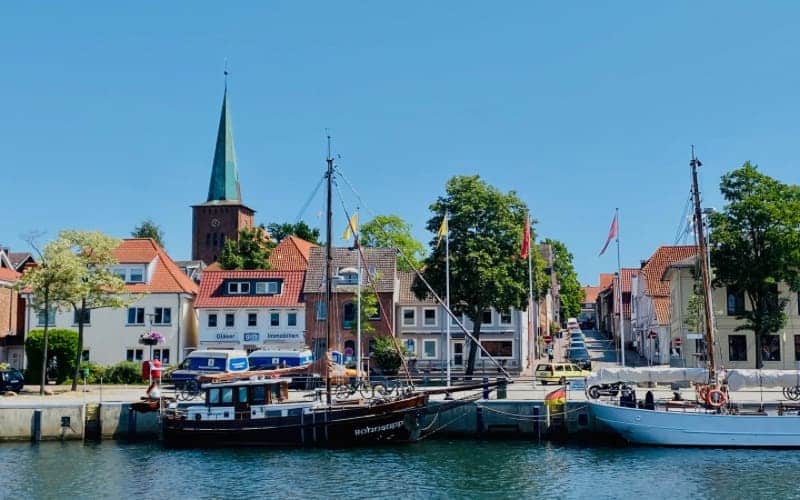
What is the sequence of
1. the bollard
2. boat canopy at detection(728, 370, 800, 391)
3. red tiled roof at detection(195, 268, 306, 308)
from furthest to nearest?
red tiled roof at detection(195, 268, 306, 308)
the bollard
boat canopy at detection(728, 370, 800, 391)

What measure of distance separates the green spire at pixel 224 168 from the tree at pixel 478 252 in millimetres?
78328

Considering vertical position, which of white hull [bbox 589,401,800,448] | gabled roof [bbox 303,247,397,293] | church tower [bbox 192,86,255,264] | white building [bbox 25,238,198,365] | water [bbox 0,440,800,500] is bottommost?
water [bbox 0,440,800,500]

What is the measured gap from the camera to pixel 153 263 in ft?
244

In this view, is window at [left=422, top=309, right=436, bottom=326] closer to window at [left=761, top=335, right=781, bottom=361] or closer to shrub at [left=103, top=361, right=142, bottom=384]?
shrub at [left=103, top=361, right=142, bottom=384]

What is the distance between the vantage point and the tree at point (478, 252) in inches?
2484

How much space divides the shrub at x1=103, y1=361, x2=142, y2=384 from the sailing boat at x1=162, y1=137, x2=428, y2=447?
63.3 feet

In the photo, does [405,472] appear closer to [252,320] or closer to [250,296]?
[252,320]

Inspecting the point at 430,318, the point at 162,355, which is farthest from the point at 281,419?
the point at 430,318

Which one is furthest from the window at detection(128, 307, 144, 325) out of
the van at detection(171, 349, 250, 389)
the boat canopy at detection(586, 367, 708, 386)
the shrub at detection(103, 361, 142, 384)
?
the boat canopy at detection(586, 367, 708, 386)

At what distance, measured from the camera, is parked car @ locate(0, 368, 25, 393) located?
55.6 meters

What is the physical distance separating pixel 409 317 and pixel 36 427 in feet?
120

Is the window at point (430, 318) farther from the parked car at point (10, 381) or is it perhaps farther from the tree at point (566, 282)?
the tree at point (566, 282)

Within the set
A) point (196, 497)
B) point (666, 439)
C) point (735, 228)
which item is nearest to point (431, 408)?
point (666, 439)

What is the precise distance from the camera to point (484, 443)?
1693 inches
